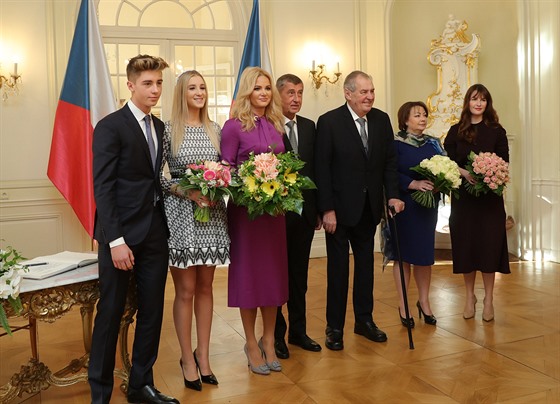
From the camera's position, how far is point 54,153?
639cm

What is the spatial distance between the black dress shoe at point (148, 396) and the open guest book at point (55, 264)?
29.4 inches

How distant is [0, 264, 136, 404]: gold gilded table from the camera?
306 cm

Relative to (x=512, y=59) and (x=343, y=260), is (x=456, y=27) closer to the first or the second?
(x=512, y=59)

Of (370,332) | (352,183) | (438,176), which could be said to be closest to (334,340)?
(370,332)

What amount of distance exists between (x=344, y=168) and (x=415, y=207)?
2.60 ft

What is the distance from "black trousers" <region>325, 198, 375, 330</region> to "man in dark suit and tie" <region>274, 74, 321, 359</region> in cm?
19

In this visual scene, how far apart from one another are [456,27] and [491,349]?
563cm

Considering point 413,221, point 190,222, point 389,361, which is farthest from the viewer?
point 413,221

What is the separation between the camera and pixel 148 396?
3.26 m

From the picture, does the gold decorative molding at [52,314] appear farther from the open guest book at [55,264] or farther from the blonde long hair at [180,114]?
the blonde long hair at [180,114]

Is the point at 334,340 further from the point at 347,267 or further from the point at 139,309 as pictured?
the point at 139,309

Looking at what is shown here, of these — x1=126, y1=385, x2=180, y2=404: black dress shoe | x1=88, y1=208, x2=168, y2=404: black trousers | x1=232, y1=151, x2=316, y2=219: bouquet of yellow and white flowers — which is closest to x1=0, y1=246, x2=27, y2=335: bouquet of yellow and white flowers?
x1=88, y1=208, x2=168, y2=404: black trousers

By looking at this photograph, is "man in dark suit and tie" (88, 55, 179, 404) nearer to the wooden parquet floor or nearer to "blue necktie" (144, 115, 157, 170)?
"blue necktie" (144, 115, 157, 170)

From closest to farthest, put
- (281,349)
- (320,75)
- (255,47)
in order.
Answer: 1. (281,349)
2. (255,47)
3. (320,75)
